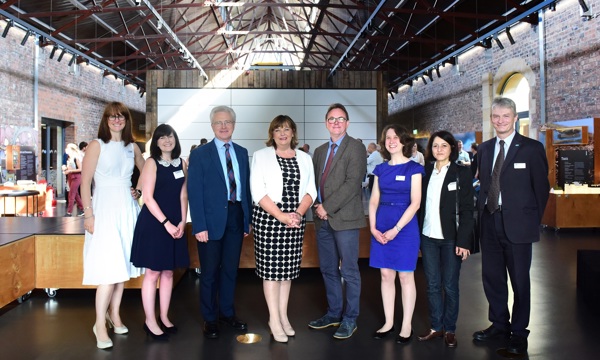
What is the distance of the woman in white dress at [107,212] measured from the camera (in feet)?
9.52

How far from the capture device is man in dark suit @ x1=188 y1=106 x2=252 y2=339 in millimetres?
3000

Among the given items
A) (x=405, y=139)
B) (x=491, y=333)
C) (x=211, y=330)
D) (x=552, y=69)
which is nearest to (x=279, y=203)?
(x=405, y=139)

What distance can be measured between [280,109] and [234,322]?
30.1 feet

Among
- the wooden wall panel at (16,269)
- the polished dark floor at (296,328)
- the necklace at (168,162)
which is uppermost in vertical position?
the necklace at (168,162)

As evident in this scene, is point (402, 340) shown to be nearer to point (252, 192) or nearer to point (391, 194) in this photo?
point (391, 194)

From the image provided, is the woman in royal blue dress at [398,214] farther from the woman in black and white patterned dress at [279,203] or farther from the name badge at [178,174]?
the name badge at [178,174]

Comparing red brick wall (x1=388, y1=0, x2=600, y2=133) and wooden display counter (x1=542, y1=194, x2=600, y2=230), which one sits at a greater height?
red brick wall (x1=388, y1=0, x2=600, y2=133)

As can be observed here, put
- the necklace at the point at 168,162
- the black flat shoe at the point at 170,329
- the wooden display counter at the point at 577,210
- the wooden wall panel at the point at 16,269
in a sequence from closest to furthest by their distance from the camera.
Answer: the necklace at the point at 168,162 < the black flat shoe at the point at 170,329 < the wooden wall panel at the point at 16,269 < the wooden display counter at the point at 577,210

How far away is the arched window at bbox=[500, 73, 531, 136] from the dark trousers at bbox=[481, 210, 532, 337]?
9290 millimetres

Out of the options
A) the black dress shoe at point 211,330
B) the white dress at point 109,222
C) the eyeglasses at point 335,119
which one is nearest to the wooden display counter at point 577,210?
the eyeglasses at point 335,119

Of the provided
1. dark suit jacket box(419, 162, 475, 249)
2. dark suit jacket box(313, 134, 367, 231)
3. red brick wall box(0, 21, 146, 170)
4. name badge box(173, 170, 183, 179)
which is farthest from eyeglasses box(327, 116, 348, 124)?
red brick wall box(0, 21, 146, 170)

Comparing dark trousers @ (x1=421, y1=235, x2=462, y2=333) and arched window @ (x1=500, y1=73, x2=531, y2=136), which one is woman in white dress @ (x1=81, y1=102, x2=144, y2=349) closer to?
dark trousers @ (x1=421, y1=235, x2=462, y2=333)

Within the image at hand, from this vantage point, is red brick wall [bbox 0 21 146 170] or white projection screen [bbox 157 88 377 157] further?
white projection screen [bbox 157 88 377 157]

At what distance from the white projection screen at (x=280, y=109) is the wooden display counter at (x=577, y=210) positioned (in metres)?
5.16
